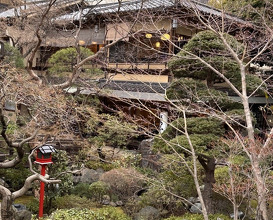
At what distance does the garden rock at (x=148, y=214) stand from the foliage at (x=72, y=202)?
4.83 feet

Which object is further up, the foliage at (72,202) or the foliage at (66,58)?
the foliage at (66,58)

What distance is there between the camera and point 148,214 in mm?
9000

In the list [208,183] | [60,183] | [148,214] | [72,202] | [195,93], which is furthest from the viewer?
[60,183]

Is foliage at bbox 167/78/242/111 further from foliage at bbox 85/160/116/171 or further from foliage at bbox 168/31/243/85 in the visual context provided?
foliage at bbox 85/160/116/171

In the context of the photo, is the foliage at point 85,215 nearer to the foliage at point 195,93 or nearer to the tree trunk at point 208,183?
the tree trunk at point 208,183

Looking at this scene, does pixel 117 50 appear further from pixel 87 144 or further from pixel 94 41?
pixel 87 144

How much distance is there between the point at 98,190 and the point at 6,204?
4222 millimetres

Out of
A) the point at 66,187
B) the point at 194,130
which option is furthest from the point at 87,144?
the point at 194,130

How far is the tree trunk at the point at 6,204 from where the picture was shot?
5.98 meters

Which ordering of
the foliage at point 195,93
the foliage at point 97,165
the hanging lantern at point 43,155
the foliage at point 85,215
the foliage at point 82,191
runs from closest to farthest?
the foliage at point 85,215 < the hanging lantern at point 43,155 < the foliage at point 195,93 < the foliage at point 82,191 < the foliage at point 97,165

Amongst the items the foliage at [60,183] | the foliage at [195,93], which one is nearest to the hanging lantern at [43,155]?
the foliage at [60,183]

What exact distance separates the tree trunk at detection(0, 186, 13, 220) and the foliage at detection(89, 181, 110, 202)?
12.8ft

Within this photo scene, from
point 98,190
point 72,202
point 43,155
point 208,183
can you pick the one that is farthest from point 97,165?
point 208,183

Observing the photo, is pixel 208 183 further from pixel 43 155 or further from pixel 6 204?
pixel 6 204
